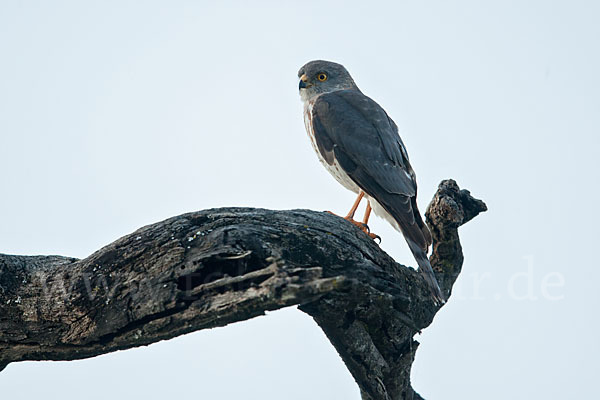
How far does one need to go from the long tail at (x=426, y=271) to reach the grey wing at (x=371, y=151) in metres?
0.05

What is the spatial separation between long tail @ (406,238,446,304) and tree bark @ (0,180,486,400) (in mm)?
641

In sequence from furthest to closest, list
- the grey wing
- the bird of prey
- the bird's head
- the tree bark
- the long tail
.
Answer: the bird's head < the grey wing < the bird of prey < the long tail < the tree bark

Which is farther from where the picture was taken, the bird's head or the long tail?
the bird's head

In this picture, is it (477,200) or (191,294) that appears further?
(477,200)

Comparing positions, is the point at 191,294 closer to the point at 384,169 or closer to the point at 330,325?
the point at 330,325

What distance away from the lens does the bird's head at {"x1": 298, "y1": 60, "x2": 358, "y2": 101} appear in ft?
23.5

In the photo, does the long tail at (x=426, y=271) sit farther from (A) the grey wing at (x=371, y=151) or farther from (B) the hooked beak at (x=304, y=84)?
(B) the hooked beak at (x=304, y=84)

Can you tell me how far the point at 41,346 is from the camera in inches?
136

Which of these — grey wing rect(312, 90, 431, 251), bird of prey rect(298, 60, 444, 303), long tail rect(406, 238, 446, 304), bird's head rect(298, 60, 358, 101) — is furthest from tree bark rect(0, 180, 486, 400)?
bird's head rect(298, 60, 358, 101)

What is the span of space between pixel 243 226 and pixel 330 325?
0.72 meters

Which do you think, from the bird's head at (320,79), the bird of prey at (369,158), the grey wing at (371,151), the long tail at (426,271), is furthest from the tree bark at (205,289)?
the bird's head at (320,79)

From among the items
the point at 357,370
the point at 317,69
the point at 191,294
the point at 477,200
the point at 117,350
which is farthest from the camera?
the point at 317,69

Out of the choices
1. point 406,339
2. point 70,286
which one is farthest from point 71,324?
point 406,339

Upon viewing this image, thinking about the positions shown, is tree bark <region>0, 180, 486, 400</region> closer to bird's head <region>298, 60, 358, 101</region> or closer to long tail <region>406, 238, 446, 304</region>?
long tail <region>406, 238, 446, 304</region>
